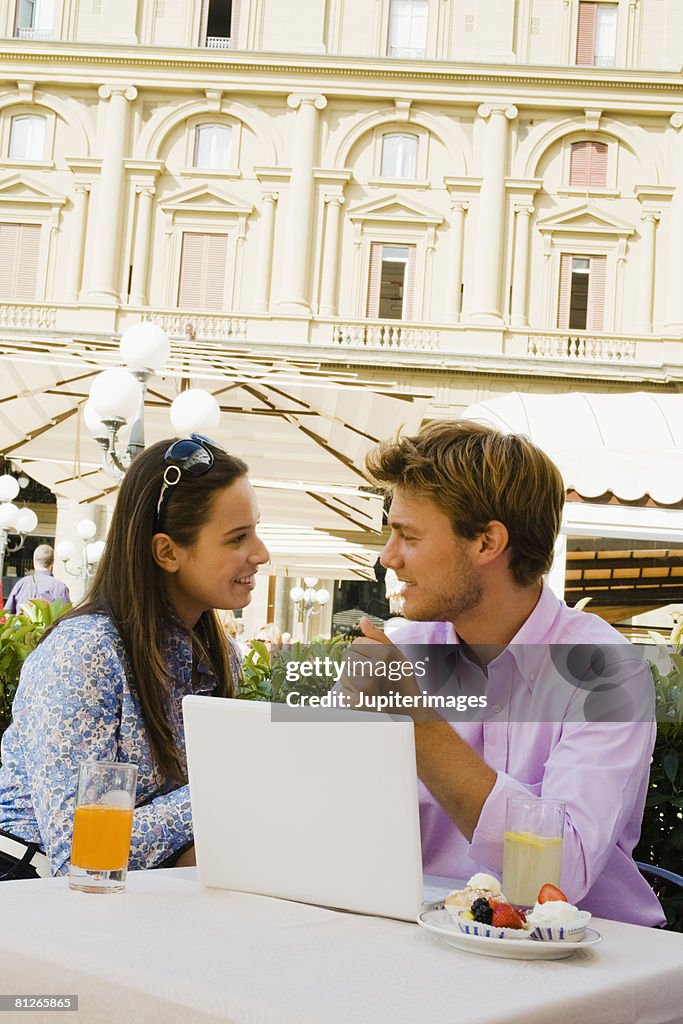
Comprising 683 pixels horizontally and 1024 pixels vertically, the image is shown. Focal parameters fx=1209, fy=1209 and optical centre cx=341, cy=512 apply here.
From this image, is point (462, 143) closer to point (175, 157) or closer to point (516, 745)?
point (175, 157)

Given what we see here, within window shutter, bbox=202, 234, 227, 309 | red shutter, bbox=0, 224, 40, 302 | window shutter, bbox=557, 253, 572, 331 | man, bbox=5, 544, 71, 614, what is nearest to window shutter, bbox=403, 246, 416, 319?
window shutter, bbox=557, 253, 572, 331

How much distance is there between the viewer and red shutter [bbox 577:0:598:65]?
66.2ft

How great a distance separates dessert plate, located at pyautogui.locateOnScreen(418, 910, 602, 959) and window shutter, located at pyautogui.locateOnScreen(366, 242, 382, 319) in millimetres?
18912

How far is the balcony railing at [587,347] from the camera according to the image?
19.2m

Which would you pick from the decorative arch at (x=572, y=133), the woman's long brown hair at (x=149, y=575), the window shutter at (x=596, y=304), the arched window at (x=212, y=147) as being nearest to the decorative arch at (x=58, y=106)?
the arched window at (x=212, y=147)

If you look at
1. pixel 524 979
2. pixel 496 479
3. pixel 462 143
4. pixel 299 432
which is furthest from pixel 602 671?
pixel 462 143

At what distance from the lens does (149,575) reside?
1.90 m

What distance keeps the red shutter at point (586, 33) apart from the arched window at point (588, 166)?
154 cm

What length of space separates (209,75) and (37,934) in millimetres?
20392

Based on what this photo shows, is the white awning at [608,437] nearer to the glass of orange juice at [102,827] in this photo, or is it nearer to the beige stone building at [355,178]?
the glass of orange juice at [102,827]

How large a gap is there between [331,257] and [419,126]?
104 inches

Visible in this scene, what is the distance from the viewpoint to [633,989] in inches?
42.6

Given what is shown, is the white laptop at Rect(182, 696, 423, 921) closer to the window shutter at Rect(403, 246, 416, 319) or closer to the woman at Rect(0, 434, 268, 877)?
the woman at Rect(0, 434, 268, 877)

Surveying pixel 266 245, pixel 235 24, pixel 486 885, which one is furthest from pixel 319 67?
pixel 486 885
